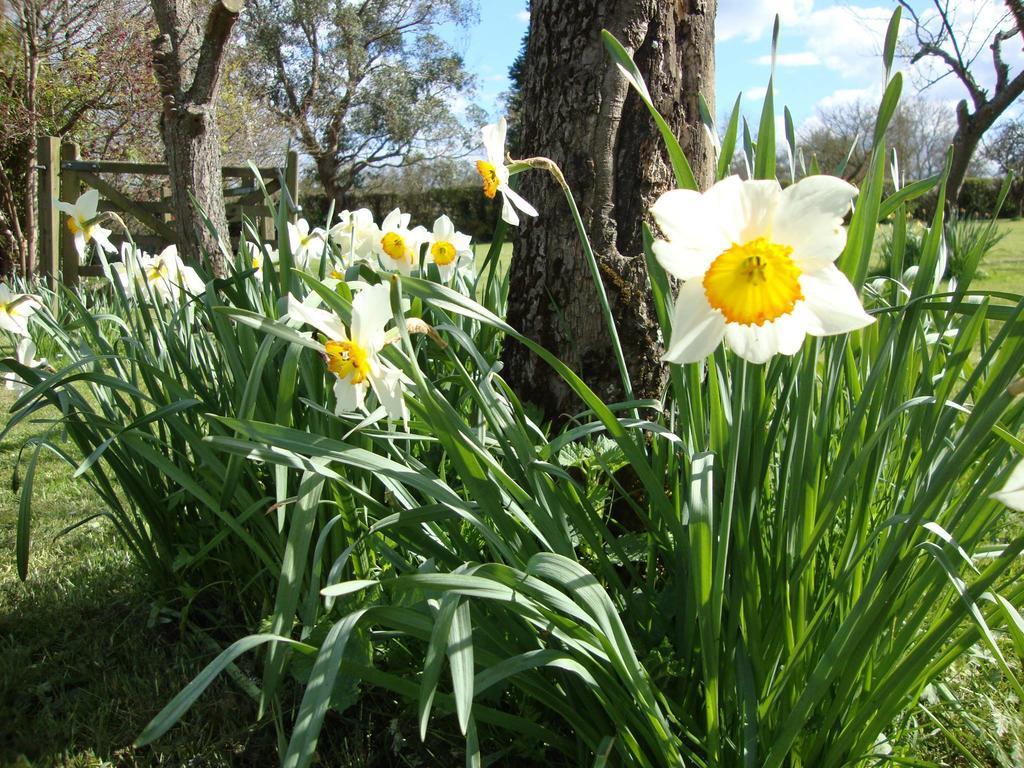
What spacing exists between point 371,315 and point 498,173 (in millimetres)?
454

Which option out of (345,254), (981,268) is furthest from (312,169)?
(345,254)

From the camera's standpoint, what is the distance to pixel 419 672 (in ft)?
4.73

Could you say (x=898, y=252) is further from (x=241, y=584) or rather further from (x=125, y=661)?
(x=125, y=661)

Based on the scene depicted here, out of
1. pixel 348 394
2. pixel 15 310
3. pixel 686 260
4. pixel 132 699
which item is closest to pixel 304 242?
pixel 15 310

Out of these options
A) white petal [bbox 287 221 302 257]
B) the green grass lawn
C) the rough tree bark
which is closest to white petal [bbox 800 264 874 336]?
white petal [bbox 287 221 302 257]

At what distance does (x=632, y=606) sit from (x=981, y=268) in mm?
10591

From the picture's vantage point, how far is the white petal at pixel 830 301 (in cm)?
91

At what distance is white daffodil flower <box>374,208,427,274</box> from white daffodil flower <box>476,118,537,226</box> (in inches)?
30.3

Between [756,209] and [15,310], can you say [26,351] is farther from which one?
[756,209]

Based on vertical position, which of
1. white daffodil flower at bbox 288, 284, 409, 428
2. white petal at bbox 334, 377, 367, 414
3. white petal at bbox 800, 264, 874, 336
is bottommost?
white petal at bbox 334, 377, 367, 414

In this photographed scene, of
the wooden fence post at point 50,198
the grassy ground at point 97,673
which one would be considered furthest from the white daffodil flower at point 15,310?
the wooden fence post at point 50,198

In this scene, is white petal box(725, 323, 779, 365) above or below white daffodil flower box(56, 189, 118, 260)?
below

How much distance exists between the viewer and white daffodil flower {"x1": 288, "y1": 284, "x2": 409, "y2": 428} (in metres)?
1.14

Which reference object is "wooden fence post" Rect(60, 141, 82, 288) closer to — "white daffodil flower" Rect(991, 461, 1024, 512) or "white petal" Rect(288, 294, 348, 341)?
"white petal" Rect(288, 294, 348, 341)
